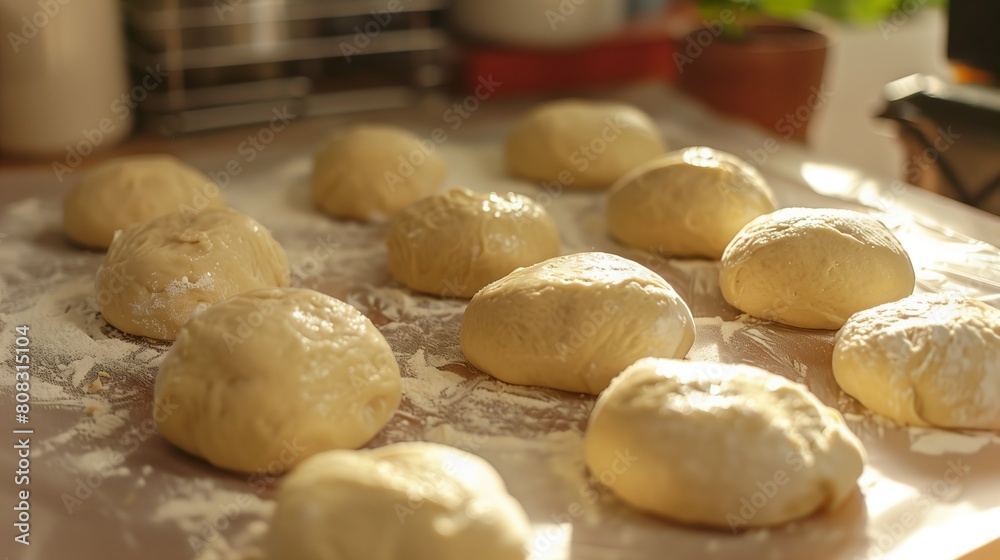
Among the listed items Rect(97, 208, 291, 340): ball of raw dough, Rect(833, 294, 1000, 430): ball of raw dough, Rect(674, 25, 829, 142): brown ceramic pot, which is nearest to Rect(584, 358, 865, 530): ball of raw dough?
Rect(833, 294, 1000, 430): ball of raw dough

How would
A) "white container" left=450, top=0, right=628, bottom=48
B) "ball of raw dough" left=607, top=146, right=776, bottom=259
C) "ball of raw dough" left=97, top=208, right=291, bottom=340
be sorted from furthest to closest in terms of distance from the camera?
"white container" left=450, top=0, right=628, bottom=48 → "ball of raw dough" left=607, top=146, right=776, bottom=259 → "ball of raw dough" left=97, top=208, right=291, bottom=340

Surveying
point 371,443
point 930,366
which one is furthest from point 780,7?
point 371,443

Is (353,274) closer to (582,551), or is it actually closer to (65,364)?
(65,364)

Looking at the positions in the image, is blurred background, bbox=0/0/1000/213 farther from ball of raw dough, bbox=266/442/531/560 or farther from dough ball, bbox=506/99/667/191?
ball of raw dough, bbox=266/442/531/560

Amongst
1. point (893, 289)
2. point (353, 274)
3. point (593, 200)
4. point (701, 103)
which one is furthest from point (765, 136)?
point (353, 274)

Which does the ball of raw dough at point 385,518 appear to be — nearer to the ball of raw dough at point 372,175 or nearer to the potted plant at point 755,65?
the ball of raw dough at point 372,175

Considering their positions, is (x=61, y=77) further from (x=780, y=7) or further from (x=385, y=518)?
(x=780, y=7)
